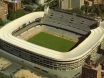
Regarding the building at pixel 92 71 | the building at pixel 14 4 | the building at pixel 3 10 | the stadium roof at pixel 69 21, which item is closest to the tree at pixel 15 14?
the building at pixel 3 10

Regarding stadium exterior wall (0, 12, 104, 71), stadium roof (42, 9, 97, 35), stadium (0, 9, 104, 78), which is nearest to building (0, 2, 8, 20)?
stadium (0, 9, 104, 78)

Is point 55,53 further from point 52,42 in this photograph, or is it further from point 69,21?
point 69,21

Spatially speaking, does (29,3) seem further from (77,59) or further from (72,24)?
(77,59)

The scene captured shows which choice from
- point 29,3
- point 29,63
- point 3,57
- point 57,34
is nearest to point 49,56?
point 29,63

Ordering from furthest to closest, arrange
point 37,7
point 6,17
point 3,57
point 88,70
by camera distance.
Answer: point 37,7 → point 6,17 → point 3,57 → point 88,70

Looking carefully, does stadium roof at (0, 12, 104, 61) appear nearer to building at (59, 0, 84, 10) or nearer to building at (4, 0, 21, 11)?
building at (4, 0, 21, 11)

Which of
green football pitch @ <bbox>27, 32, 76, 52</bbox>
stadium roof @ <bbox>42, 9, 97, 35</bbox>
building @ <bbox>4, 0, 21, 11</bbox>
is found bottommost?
green football pitch @ <bbox>27, 32, 76, 52</bbox>

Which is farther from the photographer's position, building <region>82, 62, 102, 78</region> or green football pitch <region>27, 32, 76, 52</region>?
green football pitch <region>27, 32, 76, 52</region>
